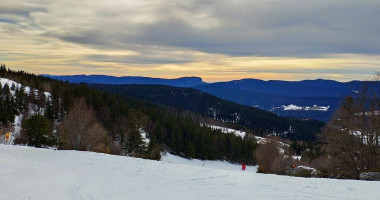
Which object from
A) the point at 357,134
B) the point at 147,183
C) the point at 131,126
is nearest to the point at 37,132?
Result: the point at 131,126

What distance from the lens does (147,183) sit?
1418 centimetres

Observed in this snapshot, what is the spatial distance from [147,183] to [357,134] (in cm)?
1887

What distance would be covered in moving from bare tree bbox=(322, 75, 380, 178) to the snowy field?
9471 mm

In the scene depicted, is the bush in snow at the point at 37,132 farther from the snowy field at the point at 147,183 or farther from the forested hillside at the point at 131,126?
the snowy field at the point at 147,183

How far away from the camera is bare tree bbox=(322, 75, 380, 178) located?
2270cm

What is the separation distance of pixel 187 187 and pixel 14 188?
7.74m

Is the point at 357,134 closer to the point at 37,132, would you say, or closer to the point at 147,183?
the point at 147,183

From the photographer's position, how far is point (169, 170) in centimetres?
1712

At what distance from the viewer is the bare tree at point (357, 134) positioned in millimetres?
22703

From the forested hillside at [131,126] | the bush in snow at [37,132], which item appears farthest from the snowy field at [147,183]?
the forested hillside at [131,126]

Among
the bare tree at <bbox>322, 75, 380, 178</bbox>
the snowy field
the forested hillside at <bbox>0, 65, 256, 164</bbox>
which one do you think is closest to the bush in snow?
the forested hillside at <bbox>0, 65, 256, 164</bbox>

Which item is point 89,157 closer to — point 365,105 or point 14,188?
point 14,188

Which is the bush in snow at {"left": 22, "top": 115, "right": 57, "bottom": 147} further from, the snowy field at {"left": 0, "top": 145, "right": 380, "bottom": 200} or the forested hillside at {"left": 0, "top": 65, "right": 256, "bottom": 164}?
the snowy field at {"left": 0, "top": 145, "right": 380, "bottom": 200}

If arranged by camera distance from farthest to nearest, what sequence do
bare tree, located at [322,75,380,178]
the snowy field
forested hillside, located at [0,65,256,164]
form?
forested hillside, located at [0,65,256,164] → bare tree, located at [322,75,380,178] → the snowy field
